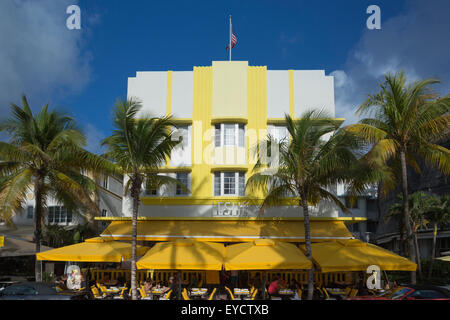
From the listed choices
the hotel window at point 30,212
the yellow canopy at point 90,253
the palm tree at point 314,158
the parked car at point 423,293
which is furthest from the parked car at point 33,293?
the hotel window at point 30,212

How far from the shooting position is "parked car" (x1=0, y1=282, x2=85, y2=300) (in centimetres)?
1391

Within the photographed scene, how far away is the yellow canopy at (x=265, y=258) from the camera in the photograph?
48.3 ft

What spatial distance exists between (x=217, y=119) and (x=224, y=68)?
142 inches

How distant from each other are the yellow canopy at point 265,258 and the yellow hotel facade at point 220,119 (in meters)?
6.76

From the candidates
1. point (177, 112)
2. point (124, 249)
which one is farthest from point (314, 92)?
point (124, 249)

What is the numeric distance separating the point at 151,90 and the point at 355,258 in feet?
53.4

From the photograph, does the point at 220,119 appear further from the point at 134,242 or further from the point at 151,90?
the point at 134,242

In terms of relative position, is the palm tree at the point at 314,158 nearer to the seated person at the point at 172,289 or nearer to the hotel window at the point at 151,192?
the seated person at the point at 172,289

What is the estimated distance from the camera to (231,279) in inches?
889

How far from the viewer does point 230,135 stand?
24.1 meters

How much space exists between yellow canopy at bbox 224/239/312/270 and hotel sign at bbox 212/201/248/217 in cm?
635

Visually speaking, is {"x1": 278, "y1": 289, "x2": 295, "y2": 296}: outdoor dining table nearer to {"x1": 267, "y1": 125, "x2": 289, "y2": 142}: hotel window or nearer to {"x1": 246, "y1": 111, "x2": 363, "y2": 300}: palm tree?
{"x1": 246, "y1": 111, "x2": 363, "y2": 300}: palm tree
